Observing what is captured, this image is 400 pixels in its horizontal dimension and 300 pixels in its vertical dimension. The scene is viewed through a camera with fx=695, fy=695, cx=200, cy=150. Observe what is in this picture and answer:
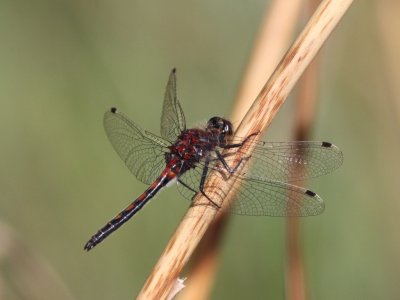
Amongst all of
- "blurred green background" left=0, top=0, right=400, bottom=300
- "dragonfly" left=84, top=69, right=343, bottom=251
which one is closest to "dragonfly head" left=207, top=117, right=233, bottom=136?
"dragonfly" left=84, top=69, right=343, bottom=251

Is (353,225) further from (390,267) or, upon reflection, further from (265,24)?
(265,24)

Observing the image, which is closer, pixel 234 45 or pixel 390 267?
pixel 390 267

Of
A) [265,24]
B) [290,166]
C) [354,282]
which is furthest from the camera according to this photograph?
[354,282]

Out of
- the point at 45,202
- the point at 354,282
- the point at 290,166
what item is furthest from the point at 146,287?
the point at 45,202

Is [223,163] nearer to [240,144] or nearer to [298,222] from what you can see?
[240,144]

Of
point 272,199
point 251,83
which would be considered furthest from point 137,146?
point 251,83

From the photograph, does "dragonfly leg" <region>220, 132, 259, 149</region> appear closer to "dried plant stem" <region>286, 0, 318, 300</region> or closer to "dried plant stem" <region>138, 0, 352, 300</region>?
"dried plant stem" <region>138, 0, 352, 300</region>
